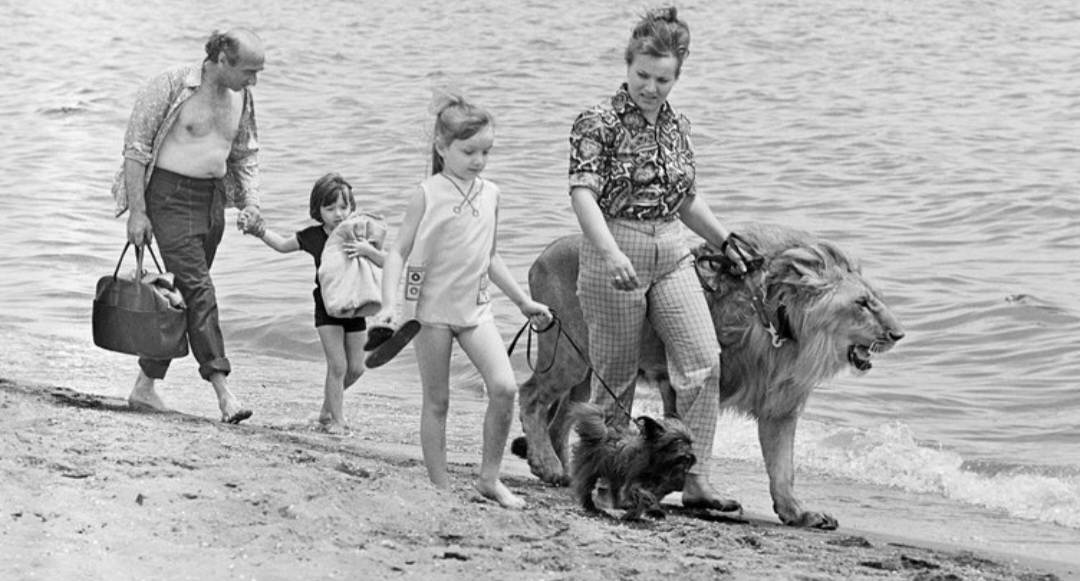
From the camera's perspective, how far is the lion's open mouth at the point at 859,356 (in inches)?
275

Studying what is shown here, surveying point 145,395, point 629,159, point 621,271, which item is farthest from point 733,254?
point 145,395

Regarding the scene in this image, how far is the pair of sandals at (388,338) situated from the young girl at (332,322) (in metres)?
2.46

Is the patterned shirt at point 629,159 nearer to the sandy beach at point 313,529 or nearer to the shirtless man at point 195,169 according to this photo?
the sandy beach at point 313,529

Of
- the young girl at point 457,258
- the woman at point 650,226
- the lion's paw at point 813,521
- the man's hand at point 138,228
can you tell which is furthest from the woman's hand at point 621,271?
the man's hand at point 138,228

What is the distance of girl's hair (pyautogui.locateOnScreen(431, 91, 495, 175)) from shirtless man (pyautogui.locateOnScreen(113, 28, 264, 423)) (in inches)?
70.8

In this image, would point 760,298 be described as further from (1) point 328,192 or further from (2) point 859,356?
(1) point 328,192

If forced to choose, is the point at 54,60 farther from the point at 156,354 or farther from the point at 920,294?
the point at 156,354

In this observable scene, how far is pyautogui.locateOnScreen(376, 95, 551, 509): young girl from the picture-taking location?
6285mm

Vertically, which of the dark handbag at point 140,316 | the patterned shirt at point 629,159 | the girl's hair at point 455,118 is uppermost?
the girl's hair at point 455,118

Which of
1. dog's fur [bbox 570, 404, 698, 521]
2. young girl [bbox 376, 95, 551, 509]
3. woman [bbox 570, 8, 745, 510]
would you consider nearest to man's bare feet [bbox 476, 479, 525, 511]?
young girl [bbox 376, 95, 551, 509]

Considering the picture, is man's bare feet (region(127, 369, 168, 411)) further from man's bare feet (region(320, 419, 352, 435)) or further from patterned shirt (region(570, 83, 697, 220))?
patterned shirt (region(570, 83, 697, 220))

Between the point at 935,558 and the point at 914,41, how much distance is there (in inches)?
768

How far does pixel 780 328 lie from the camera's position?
22.9ft

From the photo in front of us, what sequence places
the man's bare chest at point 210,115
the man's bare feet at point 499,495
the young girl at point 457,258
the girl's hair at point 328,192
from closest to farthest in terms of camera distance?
1. the young girl at point 457,258
2. the man's bare feet at point 499,495
3. the man's bare chest at point 210,115
4. the girl's hair at point 328,192
